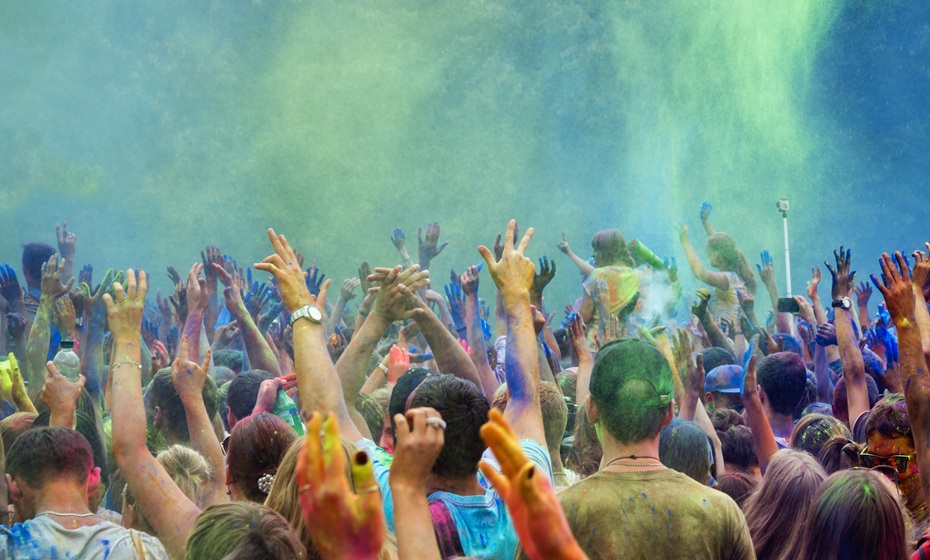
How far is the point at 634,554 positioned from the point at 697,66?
15.5 m

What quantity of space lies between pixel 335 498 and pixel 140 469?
1607 millimetres

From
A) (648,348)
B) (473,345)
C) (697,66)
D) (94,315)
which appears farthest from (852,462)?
(697,66)

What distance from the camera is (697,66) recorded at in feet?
55.0

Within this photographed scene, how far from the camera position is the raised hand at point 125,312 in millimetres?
2926

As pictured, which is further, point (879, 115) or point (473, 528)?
point (879, 115)

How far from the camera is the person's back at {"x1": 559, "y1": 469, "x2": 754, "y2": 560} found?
7.47 ft

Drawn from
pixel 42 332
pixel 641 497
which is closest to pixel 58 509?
pixel 641 497

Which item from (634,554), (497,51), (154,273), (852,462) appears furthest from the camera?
(497,51)

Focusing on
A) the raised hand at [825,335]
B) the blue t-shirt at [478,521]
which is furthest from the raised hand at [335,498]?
the raised hand at [825,335]

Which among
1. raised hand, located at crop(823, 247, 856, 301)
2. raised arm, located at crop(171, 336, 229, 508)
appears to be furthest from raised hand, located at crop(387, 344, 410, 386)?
raised hand, located at crop(823, 247, 856, 301)

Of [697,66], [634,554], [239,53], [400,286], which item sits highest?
[239,53]

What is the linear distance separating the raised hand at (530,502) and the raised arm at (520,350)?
5.22ft

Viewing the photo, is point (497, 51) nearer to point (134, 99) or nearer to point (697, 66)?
point (697, 66)

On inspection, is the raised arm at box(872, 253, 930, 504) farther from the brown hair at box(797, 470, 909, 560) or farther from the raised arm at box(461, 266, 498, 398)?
the raised arm at box(461, 266, 498, 398)
